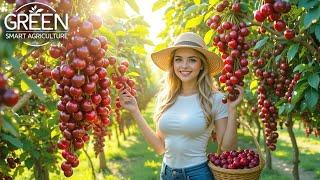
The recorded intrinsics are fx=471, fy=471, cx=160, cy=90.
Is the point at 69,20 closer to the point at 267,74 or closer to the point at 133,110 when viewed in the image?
the point at 133,110

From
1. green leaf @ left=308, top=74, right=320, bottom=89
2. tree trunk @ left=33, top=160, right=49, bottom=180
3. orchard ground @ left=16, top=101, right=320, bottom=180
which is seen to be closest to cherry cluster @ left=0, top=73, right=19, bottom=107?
green leaf @ left=308, top=74, right=320, bottom=89

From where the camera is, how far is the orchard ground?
9367 mm

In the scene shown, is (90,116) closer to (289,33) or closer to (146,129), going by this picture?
(289,33)

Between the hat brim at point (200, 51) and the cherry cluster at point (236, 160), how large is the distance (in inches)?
26.8

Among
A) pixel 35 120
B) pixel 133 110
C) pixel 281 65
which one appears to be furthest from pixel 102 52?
pixel 35 120

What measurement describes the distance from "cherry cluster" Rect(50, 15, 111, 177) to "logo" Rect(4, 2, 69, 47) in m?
0.06

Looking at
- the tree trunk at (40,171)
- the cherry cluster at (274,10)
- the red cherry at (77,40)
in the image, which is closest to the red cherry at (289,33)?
the cherry cluster at (274,10)

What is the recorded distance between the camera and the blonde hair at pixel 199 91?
3.60 meters

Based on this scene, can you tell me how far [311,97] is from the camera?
3004mm

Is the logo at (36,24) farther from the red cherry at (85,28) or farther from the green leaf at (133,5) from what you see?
the green leaf at (133,5)

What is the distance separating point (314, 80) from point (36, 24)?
1737mm

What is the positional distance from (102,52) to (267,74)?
236cm

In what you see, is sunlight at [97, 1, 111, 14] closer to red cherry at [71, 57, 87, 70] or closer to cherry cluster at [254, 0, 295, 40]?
red cherry at [71, 57, 87, 70]

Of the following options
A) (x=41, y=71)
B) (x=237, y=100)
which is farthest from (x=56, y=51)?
(x=237, y=100)
